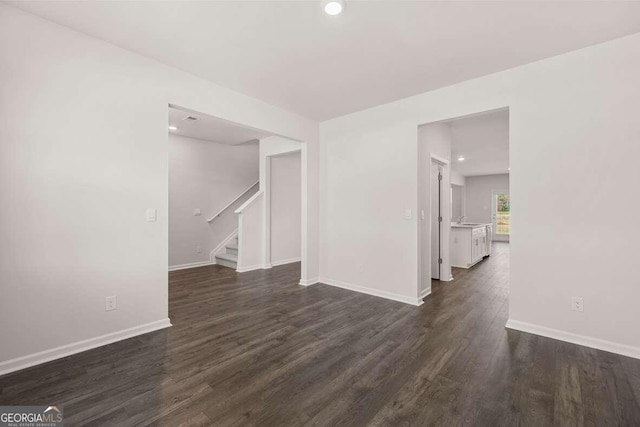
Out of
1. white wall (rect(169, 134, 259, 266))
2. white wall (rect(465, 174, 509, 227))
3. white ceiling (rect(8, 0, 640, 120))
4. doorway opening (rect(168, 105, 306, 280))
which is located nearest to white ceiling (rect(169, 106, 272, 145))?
doorway opening (rect(168, 105, 306, 280))

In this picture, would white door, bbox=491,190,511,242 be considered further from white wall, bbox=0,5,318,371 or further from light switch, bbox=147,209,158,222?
Answer: light switch, bbox=147,209,158,222

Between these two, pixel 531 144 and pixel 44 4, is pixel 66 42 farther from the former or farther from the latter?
pixel 531 144

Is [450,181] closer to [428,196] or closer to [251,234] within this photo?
[428,196]

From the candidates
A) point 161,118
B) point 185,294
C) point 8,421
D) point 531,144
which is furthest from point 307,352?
point 531,144

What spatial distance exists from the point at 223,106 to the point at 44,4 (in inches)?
63.9

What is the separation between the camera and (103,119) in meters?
2.60

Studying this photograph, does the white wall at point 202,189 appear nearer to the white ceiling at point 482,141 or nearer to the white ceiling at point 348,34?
the white ceiling at point 348,34

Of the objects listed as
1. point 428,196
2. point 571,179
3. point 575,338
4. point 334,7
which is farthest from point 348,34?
point 575,338

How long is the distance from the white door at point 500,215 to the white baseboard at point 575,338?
387 inches

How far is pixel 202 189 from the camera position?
640 centimetres

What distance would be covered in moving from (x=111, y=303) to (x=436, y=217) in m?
4.71

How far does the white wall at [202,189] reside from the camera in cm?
593

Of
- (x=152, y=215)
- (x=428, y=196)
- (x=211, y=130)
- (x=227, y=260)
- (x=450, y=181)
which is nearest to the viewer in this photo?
(x=152, y=215)

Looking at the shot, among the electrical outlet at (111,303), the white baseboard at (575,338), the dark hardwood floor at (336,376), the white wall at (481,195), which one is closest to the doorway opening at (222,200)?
the dark hardwood floor at (336,376)
